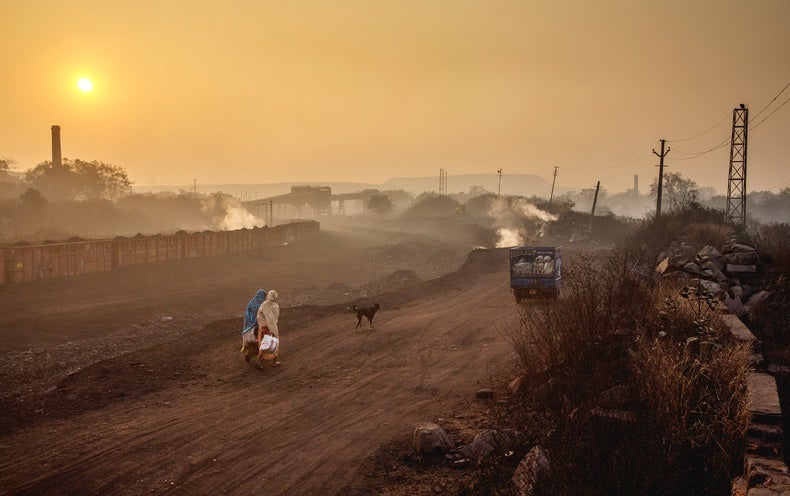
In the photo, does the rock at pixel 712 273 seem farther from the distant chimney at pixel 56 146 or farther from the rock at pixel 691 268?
the distant chimney at pixel 56 146

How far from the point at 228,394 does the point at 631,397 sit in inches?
303

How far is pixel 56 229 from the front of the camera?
174 feet

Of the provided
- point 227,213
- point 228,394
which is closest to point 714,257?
point 228,394

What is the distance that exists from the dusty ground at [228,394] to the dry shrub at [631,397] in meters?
1.52

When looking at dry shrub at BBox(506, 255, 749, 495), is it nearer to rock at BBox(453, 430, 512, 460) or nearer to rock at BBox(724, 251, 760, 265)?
rock at BBox(453, 430, 512, 460)

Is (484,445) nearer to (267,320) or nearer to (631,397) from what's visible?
(631,397)

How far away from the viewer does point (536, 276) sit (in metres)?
20.9

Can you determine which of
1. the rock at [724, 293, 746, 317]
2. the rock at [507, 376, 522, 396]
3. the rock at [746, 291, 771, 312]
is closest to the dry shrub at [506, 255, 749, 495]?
the rock at [507, 376, 522, 396]

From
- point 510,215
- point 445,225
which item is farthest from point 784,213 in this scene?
point 445,225

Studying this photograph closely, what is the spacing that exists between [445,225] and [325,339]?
74753 mm

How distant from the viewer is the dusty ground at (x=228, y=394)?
7285mm

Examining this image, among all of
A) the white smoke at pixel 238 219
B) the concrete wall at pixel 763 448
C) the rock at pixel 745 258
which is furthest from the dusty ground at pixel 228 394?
the white smoke at pixel 238 219

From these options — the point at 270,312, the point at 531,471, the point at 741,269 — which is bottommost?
the point at 531,471

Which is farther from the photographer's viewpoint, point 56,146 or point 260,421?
point 56,146
